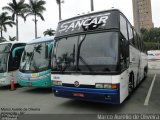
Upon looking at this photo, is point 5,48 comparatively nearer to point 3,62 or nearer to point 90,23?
point 3,62

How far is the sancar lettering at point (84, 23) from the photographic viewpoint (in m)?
6.95

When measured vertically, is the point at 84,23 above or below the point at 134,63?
above

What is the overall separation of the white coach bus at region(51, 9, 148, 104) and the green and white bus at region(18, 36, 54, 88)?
2.76 metres

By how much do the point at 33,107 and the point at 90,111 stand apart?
2231 mm

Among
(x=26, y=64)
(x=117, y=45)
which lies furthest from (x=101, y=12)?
(x=26, y=64)

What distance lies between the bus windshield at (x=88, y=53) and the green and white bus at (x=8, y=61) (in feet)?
19.5

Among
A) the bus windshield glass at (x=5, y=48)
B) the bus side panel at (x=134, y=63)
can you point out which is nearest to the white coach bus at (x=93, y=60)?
the bus side panel at (x=134, y=63)

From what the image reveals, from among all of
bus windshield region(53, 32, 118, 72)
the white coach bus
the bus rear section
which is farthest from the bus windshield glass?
the bus rear section

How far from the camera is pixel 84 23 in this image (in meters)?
7.29

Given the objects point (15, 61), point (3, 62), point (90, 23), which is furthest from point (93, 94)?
point (3, 62)

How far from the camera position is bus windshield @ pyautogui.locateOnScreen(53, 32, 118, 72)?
6.44 m

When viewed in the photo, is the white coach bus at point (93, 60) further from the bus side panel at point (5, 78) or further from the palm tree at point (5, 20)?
the palm tree at point (5, 20)

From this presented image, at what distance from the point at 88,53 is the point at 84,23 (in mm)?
1161

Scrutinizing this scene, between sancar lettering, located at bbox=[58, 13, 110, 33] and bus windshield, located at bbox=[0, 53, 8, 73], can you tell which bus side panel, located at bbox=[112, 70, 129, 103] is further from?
bus windshield, located at bbox=[0, 53, 8, 73]
